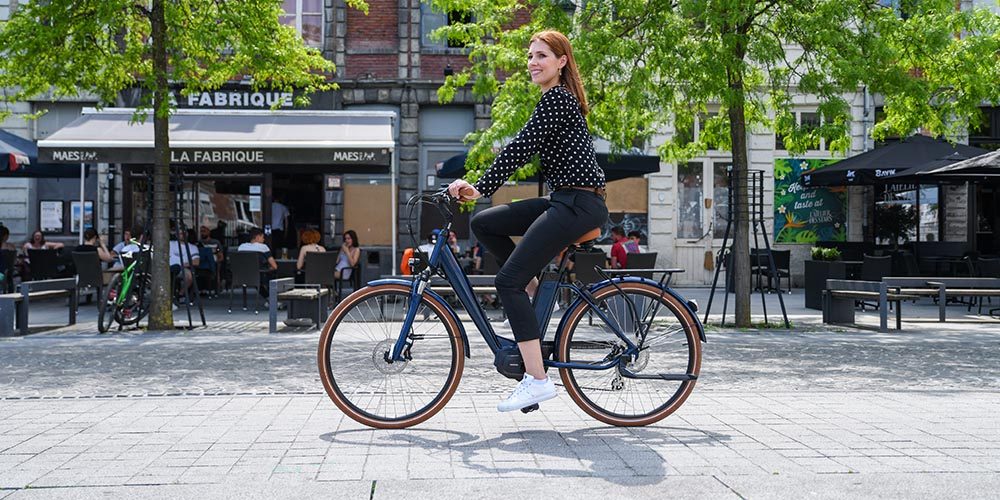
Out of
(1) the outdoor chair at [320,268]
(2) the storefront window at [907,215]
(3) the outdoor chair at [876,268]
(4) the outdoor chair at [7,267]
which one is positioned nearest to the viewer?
(1) the outdoor chair at [320,268]

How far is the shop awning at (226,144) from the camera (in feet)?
43.9

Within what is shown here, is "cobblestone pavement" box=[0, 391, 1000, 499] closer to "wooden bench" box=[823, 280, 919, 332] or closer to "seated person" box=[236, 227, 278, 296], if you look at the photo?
"wooden bench" box=[823, 280, 919, 332]

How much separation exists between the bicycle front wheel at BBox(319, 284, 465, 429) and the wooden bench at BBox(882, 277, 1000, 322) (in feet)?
27.8

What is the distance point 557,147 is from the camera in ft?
15.3

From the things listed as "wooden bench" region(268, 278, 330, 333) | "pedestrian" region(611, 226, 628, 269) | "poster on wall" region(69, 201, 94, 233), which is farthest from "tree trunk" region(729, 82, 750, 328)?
"poster on wall" region(69, 201, 94, 233)

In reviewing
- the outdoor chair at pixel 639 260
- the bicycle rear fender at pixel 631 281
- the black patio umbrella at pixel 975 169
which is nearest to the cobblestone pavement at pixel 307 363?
the bicycle rear fender at pixel 631 281

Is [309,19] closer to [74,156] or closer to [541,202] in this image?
[74,156]

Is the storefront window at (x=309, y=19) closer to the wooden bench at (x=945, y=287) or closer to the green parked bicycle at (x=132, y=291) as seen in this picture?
the green parked bicycle at (x=132, y=291)

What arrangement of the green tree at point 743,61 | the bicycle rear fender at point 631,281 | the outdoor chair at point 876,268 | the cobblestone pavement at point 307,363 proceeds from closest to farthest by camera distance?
the bicycle rear fender at point 631,281
the cobblestone pavement at point 307,363
the green tree at point 743,61
the outdoor chair at point 876,268

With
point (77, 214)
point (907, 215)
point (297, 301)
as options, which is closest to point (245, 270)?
point (297, 301)

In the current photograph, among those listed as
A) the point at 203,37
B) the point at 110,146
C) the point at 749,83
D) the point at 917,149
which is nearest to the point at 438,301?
the point at 203,37

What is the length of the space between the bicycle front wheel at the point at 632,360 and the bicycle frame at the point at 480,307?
0.02 metres

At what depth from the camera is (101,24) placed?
1073 cm

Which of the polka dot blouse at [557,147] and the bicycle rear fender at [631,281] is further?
the bicycle rear fender at [631,281]
